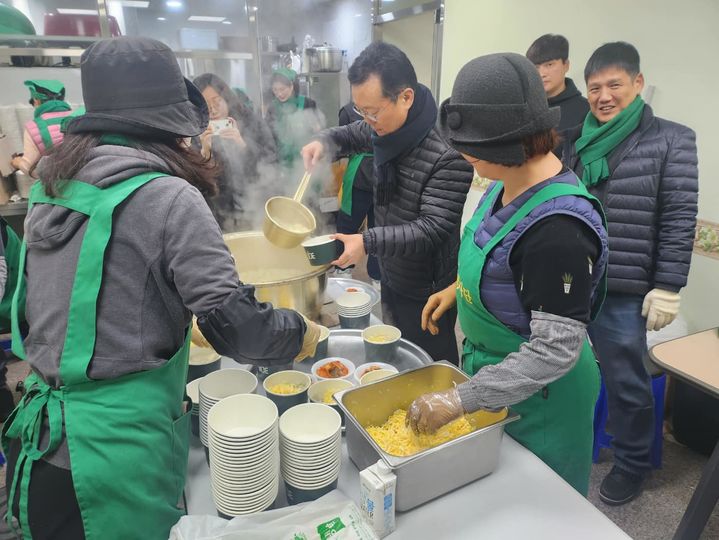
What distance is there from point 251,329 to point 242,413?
0.85ft

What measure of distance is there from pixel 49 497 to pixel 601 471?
247 centimetres

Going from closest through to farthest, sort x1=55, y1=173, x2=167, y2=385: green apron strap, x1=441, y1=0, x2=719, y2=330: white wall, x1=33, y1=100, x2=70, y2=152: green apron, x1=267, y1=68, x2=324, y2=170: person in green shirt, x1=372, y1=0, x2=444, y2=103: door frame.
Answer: x1=55, y1=173, x2=167, y2=385: green apron strap → x1=441, y1=0, x2=719, y2=330: white wall → x1=33, y1=100, x2=70, y2=152: green apron → x1=267, y1=68, x2=324, y2=170: person in green shirt → x1=372, y1=0, x2=444, y2=103: door frame

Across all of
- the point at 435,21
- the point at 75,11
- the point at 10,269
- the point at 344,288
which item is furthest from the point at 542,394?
the point at 75,11

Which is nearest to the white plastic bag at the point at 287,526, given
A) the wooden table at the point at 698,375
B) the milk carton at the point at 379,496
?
the milk carton at the point at 379,496

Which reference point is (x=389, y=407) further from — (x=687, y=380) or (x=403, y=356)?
(x=687, y=380)

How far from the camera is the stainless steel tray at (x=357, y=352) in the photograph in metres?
1.64

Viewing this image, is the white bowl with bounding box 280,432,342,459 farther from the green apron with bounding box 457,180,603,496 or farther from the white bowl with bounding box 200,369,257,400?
the green apron with bounding box 457,180,603,496

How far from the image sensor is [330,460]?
1058 millimetres

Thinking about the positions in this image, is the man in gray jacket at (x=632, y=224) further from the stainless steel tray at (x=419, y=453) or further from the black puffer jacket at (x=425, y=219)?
the stainless steel tray at (x=419, y=453)

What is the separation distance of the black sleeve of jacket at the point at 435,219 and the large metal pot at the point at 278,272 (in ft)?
0.86

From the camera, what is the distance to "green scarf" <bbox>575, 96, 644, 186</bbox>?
2.08m

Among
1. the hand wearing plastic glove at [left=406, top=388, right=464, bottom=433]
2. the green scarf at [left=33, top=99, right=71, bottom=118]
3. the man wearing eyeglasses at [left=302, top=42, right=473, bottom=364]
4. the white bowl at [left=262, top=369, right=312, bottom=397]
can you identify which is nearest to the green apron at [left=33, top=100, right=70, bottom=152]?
the green scarf at [left=33, top=99, right=71, bottom=118]

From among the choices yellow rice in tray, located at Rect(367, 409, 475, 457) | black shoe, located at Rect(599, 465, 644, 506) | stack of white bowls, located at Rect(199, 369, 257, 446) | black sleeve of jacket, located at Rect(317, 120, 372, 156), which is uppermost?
black sleeve of jacket, located at Rect(317, 120, 372, 156)

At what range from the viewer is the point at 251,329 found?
39.6 inches
